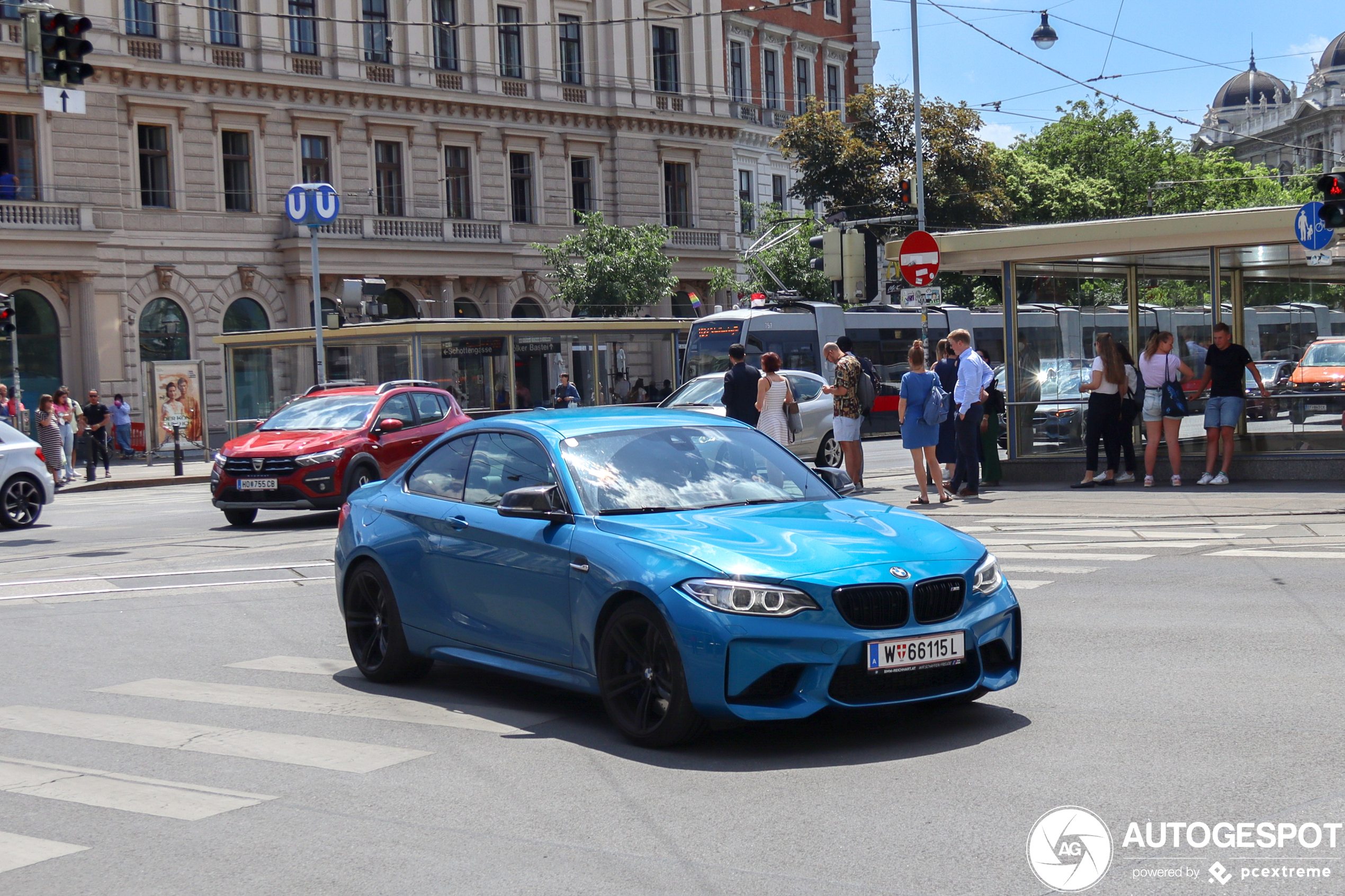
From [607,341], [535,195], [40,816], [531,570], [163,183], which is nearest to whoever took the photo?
[40,816]

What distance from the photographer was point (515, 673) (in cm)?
727

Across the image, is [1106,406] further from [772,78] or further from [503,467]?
[772,78]

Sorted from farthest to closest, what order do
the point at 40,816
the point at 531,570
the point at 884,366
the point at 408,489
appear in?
the point at 884,366 < the point at 408,489 < the point at 531,570 < the point at 40,816

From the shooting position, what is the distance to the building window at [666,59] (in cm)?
5322

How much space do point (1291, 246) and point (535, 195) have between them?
33.9m

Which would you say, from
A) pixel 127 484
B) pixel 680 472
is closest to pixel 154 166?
pixel 127 484

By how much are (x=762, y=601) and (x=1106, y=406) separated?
1330 cm

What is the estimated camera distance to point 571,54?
166ft

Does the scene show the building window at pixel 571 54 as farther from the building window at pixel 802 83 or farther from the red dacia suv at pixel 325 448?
the red dacia suv at pixel 325 448

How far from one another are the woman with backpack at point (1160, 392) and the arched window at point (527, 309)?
3214 cm

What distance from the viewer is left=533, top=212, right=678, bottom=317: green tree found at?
45.8 meters

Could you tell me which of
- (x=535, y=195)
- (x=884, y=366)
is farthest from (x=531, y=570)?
(x=535, y=195)

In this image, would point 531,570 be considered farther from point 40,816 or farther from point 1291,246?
point 1291,246

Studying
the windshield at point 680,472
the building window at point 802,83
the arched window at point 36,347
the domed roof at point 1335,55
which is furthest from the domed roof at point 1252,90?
the windshield at point 680,472
